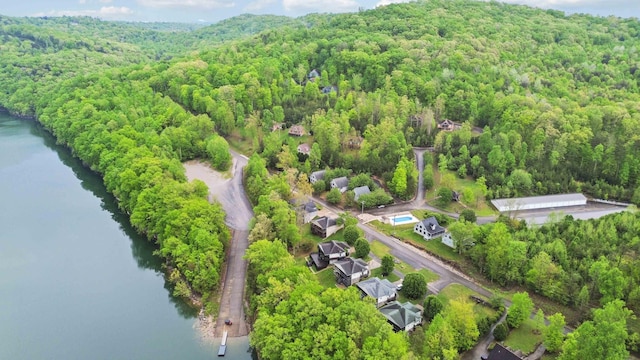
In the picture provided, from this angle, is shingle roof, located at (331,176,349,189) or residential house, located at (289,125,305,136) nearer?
shingle roof, located at (331,176,349,189)

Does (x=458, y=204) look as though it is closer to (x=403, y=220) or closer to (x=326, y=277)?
(x=403, y=220)

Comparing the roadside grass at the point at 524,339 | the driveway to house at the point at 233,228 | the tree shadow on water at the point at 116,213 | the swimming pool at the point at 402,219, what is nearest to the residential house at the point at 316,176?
the driveway to house at the point at 233,228

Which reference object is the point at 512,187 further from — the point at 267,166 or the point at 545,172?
the point at 267,166

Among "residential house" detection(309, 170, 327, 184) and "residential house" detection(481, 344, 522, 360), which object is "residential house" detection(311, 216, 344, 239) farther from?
"residential house" detection(481, 344, 522, 360)

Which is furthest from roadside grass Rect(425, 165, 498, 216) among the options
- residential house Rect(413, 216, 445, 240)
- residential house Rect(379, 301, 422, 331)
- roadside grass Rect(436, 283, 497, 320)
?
residential house Rect(379, 301, 422, 331)

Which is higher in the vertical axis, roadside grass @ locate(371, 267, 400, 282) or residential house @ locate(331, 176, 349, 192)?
residential house @ locate(331, 176, 349, 192)

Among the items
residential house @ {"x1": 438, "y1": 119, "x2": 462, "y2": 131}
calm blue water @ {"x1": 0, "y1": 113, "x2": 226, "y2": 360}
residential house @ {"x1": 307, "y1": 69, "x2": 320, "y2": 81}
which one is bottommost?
calm blue water @ {"x1": 0, "y1": 113, "x2": 226, "y2": 360}

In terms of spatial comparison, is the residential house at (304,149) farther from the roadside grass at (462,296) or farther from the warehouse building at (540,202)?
the roadside grass at (462,296)
